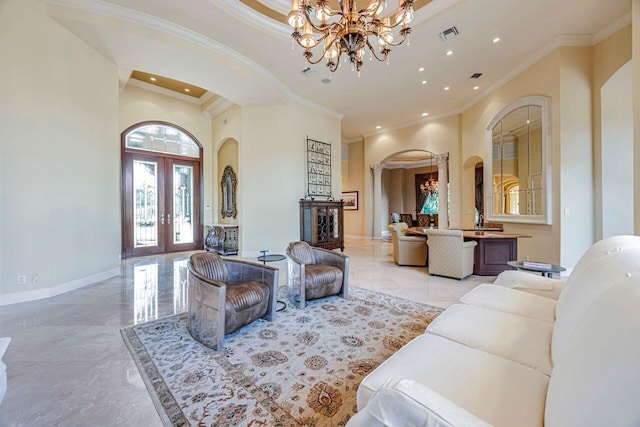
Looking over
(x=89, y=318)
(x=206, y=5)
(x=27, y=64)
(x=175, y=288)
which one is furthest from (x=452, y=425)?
(x=27, y=64)

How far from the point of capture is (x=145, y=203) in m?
7.01

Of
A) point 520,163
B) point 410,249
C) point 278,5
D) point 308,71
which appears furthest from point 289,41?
point 520,163

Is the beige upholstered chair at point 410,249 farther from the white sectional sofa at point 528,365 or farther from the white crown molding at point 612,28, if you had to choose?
the white crown molding at point 612,28

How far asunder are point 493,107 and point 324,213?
4976 mm

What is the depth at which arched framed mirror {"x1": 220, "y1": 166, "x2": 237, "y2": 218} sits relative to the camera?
7.72 m

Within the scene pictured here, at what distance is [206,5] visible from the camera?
3816 millimetres

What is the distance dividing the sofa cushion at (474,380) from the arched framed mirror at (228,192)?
7017 millimetres

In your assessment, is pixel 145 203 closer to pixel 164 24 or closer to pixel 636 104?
pixel 164 24

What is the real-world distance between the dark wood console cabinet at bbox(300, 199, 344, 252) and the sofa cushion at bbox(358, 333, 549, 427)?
558 centimetres

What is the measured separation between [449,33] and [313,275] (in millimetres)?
4569

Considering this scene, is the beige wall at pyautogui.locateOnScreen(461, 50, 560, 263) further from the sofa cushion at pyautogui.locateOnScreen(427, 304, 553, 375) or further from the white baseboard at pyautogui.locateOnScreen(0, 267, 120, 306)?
the white baseboard at pyautogui.locateOnScreen(0, 267, 120, 306)

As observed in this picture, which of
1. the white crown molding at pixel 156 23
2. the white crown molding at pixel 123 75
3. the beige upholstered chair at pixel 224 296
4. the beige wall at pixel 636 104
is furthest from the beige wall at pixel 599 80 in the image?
the white crown molding at pixel 123 75

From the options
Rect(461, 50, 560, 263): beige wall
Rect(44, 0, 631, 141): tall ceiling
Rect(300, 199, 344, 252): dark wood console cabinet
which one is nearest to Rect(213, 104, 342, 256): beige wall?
Rect(300, 199, 344, 252): dark wood console cabinet

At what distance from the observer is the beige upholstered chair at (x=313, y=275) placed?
10.9 ft
